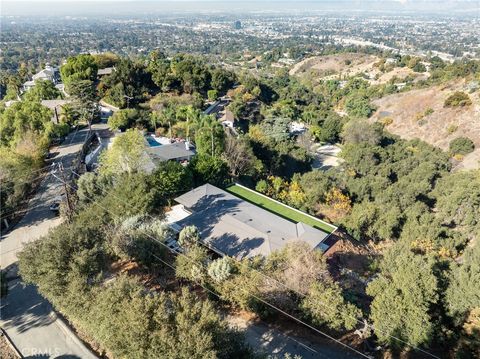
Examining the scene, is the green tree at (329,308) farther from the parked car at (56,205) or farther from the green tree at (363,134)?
the green tree at (363,134)

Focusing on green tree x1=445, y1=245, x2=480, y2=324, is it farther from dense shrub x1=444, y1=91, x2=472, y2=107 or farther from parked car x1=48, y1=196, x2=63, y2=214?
dense shrub x1=444, y1=91, x2=472, y2=107

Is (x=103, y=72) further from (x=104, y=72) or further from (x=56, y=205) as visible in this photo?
(x=56, y=205)

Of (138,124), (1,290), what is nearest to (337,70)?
(138,124)

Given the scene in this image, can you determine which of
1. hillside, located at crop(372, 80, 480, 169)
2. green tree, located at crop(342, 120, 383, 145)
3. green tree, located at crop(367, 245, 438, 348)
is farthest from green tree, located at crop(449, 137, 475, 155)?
green tree, located at crop(367, 245, 438, 348)

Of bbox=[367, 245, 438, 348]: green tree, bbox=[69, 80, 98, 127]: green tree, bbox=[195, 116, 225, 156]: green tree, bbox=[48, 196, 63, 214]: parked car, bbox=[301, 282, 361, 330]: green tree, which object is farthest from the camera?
bbox=[69, 80, 98, 127]: green tree

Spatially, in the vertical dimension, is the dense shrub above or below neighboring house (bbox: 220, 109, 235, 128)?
above

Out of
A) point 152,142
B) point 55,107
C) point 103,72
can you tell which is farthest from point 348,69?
point 55,107
